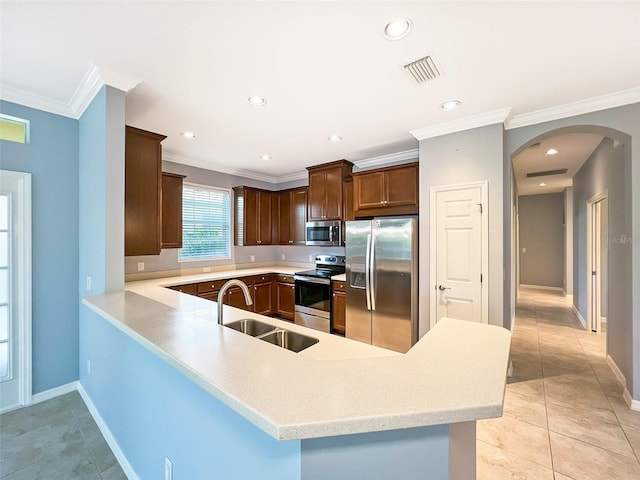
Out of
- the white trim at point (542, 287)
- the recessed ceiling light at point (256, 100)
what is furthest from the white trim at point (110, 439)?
the white trim at point (542, 287)

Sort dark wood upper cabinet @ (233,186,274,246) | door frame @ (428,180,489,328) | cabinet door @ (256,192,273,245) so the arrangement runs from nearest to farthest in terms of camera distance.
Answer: door frame @ (428,180,489,328) < dark wood upper cabinet @ (233,186,274,246) < cabinet door @ (256,192,273,245)

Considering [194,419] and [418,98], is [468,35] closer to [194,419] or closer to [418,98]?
[418,98]

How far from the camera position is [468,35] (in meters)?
1.66

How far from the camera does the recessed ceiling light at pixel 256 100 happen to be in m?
2.42

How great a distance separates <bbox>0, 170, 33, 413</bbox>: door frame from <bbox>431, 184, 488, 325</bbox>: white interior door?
3923mm

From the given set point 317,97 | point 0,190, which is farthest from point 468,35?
point 0,190

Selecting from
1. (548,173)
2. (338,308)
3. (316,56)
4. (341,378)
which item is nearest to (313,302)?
(338,308)

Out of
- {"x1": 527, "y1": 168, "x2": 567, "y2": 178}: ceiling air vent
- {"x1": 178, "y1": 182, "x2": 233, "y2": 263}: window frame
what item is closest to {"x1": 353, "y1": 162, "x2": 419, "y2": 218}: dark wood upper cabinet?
{"x1": 178, "y1": 182, "x2": 233, "y2": 263}: window frame

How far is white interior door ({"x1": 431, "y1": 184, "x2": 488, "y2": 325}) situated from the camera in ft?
9.30

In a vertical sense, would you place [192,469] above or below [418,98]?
below

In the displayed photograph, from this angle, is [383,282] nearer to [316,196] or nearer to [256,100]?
[316,196]

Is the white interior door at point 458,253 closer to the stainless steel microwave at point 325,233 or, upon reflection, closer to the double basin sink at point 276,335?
the stainless steel microwave at point 325,233

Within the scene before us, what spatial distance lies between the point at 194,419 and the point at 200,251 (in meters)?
3.75

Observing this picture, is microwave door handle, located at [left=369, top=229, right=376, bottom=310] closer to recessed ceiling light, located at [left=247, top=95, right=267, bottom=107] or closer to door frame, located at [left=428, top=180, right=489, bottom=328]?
door frame, located at [left=428, top=180, right=489, bottom=328]
